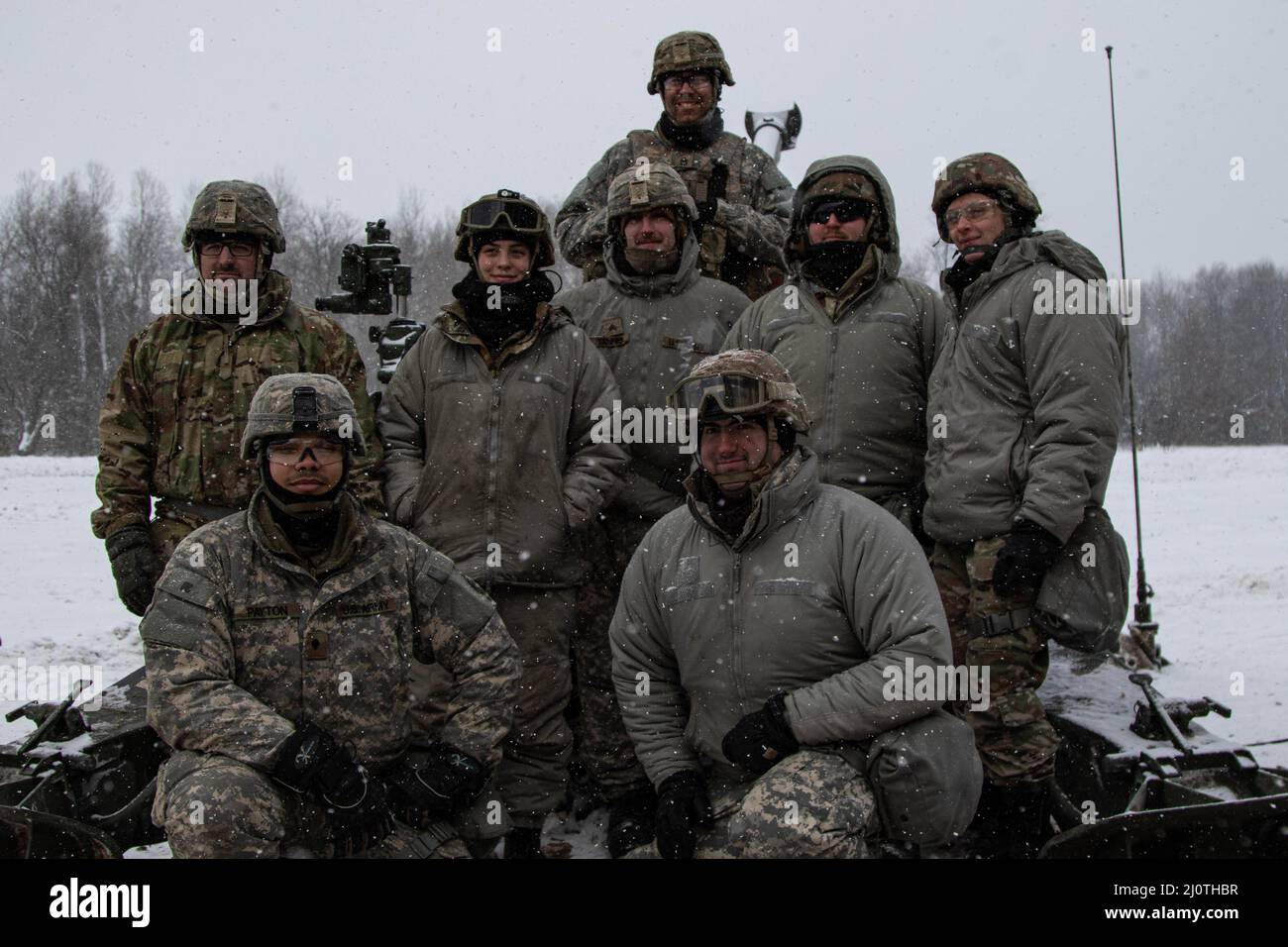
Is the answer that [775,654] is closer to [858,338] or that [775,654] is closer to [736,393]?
[736,393]

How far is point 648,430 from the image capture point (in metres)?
A: 5.21

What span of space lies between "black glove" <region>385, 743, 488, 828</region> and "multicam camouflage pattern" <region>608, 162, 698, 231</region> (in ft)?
8.15

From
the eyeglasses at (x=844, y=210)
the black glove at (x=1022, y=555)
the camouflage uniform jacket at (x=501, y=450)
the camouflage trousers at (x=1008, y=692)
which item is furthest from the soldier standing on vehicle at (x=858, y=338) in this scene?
the camouflage uniform jacket at (x=501, y=450)

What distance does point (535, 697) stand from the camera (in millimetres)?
4734

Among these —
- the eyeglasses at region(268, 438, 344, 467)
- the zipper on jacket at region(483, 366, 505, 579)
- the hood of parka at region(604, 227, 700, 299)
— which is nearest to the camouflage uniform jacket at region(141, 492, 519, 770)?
the eyeglasses at region(268, 438, 344, 467)

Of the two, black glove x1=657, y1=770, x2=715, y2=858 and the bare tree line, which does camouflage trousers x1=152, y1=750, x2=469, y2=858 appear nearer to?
black glove x1=657, y1=770, x2=715, y2=858

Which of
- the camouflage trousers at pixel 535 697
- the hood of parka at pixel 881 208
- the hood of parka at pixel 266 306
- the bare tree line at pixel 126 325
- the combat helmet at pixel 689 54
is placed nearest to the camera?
the camouflage trousers at pixel 535 697

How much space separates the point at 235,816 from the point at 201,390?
2.11 metres

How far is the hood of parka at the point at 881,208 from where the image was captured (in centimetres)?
479

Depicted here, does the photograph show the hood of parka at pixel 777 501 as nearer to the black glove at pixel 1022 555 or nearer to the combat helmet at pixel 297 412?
the black glove at pixel 1022 555

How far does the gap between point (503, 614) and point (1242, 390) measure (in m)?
49.6

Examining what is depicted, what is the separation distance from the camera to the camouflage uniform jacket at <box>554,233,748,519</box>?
520 cm

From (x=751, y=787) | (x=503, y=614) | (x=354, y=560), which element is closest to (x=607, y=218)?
(x=503, y=614)

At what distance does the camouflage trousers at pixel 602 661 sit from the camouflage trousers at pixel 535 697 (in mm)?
259
